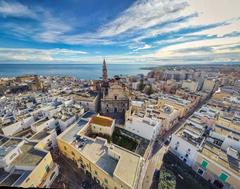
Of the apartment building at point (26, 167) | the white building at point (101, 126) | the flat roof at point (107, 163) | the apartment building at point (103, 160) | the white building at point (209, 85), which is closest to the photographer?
the apartment building at point (26, 167)

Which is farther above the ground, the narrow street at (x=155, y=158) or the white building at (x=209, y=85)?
the white building at (x=209, y=85)

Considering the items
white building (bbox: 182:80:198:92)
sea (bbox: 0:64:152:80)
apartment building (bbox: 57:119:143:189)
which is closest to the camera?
apartment building (bbox: 57:119:143:189)

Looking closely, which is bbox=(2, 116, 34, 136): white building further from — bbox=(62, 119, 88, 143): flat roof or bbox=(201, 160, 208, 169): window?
bbox=(201, 160, 208, 169): window

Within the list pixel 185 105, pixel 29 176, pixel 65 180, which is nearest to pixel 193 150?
pixel 185 105

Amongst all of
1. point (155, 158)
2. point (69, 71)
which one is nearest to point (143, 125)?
point (155, 158)

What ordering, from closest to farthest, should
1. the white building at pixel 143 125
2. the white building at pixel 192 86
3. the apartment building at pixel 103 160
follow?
1. the apartment building at pixel 103 160
2. the white building at pixel 143 125
3. the white building at pixel 192 86

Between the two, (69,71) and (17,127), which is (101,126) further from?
(69,71)

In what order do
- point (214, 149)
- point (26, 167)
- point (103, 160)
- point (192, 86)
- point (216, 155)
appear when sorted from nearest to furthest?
point (26, 167), point (103, 160), point (216, 155), point (214, 149), point (192, 86)

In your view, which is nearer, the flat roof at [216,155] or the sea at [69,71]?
the flat roof at [216,155]

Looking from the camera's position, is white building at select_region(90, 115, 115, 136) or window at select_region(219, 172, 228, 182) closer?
window at select_region(219, 172, 228, 182)

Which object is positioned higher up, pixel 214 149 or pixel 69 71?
pixel 214 149

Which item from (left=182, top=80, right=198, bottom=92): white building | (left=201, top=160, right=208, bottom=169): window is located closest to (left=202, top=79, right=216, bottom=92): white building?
(left=182, top=80, right=198, bottom=92): white building

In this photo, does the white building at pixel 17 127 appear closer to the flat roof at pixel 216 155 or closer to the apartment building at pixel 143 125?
the apartment building at pixel 143 125

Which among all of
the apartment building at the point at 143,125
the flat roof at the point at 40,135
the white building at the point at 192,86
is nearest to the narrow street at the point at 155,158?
the apartment building at the point at 143,125
